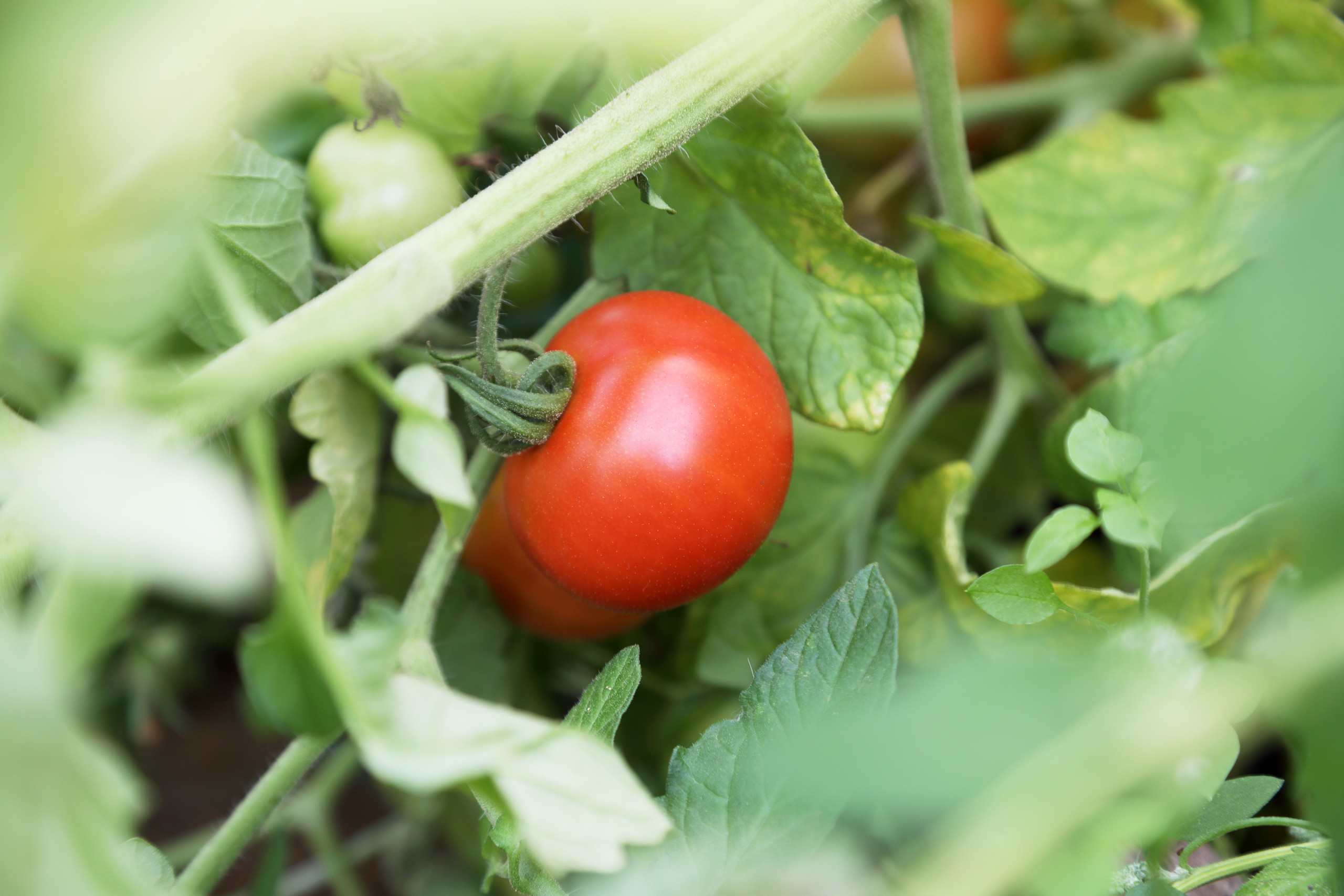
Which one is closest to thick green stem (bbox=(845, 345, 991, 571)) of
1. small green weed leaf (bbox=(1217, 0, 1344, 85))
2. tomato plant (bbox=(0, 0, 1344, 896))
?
tomato plant (bbox=(0, 0, 1344, 896))

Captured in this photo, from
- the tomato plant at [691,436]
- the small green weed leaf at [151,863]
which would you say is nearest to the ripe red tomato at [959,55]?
the tomato plant at [691,436]

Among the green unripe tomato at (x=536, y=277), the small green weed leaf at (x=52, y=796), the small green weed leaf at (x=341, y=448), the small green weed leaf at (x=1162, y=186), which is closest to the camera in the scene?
the small green weed leaf at (x=52, y=796)

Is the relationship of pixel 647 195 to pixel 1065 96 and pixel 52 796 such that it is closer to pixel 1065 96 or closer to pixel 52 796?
pixel 52 796

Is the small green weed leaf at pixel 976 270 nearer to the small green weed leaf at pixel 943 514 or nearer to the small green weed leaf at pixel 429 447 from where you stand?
the small green weed leaf at pixel 943 514

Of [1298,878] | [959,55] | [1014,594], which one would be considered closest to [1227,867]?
[1298,878]

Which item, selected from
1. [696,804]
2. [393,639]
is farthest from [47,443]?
[696,804]

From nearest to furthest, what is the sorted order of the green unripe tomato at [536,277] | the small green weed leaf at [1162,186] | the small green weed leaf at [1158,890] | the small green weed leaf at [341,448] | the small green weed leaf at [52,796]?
the small green weed leaf at [52,796] → the small green weed leaf at [1158,890] → the small green weed leaf at [341,448] → the small green weed leaf at [1162,186] → the green unripe tomato at [536,277]

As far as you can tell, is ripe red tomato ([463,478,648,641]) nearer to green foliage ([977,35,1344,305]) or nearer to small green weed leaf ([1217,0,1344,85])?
green foliage ([977,35,1344,305])
